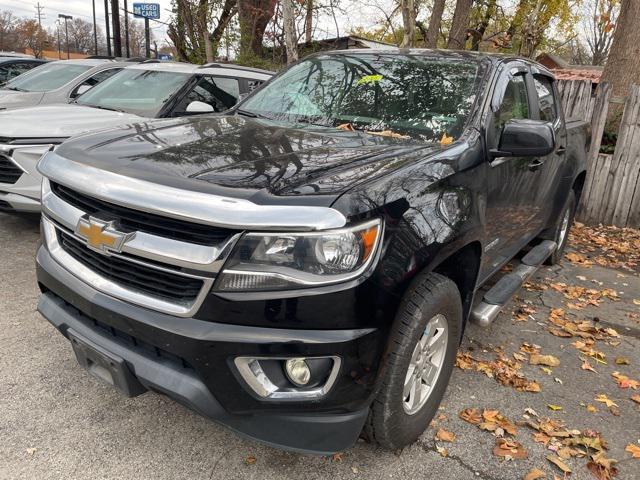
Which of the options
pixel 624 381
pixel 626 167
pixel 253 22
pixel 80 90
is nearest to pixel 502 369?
pixel 624 381

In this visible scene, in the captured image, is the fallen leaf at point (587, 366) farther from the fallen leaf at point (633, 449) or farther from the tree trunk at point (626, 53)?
the tree trunk at point (626, 53)

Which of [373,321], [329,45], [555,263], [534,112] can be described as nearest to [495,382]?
[373,321]

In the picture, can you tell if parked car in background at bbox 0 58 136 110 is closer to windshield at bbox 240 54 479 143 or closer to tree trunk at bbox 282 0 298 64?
tree trunk at bbox 282 0 298 64

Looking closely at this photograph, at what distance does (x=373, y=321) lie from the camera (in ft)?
6.01

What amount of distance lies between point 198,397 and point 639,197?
6.94 metres

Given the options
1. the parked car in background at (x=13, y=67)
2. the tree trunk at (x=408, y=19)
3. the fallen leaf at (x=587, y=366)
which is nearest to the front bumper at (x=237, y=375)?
the fallen leaf at (x=587, y=366)

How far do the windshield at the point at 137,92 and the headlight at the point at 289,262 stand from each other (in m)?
4.38

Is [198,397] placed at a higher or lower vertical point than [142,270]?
lower

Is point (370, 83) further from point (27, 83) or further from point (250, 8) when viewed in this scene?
point (250, 8)

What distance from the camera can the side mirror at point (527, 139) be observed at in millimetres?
2676

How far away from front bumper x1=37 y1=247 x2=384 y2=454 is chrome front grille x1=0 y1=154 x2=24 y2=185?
10.7 feet

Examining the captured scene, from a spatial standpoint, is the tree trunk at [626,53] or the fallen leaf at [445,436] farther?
the tree trunk at [626,53]

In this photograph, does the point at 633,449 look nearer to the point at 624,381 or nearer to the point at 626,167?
the point at 624,381

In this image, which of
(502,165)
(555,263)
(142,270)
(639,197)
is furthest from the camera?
(639,197)
